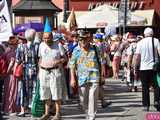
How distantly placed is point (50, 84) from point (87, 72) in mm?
853

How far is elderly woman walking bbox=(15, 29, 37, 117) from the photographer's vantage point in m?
14.4

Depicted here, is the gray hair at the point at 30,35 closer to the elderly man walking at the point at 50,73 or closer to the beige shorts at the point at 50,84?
the elderly man walking at the point at 50,73

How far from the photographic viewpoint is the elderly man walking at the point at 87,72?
41.2ft

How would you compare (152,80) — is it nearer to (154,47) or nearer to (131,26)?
(154,47)

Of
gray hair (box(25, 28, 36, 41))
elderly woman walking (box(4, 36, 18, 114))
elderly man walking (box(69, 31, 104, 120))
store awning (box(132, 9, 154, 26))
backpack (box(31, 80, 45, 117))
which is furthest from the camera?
store awning (box(132, 9, 154, 26))

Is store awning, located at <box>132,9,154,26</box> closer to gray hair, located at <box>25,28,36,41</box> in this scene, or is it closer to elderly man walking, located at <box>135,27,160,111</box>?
elderly man walking, located at <box>135,27,160,111</box>

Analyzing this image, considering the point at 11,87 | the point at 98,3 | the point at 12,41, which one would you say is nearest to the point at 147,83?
the point at 11,87

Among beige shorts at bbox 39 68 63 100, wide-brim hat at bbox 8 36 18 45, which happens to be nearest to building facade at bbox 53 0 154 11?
wide-brim hat at bbox 8 36 18 45

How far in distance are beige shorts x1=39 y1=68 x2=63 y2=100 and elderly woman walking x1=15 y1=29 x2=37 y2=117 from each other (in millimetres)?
1344

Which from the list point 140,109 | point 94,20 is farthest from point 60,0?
point 140,109

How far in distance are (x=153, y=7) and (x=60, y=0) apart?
25.0ft

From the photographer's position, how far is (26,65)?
14.4 meters

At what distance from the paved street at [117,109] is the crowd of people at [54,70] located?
357mm

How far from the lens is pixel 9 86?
579 inches
